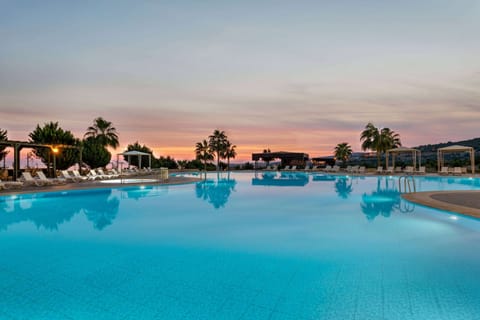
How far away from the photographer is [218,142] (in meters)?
40.3

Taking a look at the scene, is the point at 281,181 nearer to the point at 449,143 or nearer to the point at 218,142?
the point at 218,142

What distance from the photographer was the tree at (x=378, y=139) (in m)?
29.9

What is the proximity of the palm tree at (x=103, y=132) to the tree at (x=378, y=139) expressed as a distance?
87.3 ft

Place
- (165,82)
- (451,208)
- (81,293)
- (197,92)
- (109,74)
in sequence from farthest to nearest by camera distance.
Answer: (197,92) < (165,82) < (109,74) < (451,208) < (81,293)

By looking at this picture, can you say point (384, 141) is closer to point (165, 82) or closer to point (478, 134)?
point (478, 134)

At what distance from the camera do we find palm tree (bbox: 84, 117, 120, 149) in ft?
101

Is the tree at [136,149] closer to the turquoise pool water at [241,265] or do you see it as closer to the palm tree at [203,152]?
the palm tree at [203,152]

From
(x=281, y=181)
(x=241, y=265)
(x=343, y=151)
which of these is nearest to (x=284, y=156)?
(x=343, y=151)

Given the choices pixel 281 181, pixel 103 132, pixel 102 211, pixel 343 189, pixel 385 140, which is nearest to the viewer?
pixel 102 211

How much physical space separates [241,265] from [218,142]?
119 ft

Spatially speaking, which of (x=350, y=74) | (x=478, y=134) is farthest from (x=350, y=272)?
(x=478, y=134)

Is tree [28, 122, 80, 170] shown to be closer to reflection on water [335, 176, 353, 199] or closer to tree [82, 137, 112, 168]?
tree [82, 137, 112, 168]

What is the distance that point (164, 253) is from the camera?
5023 millimetres

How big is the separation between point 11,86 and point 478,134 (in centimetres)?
4892
